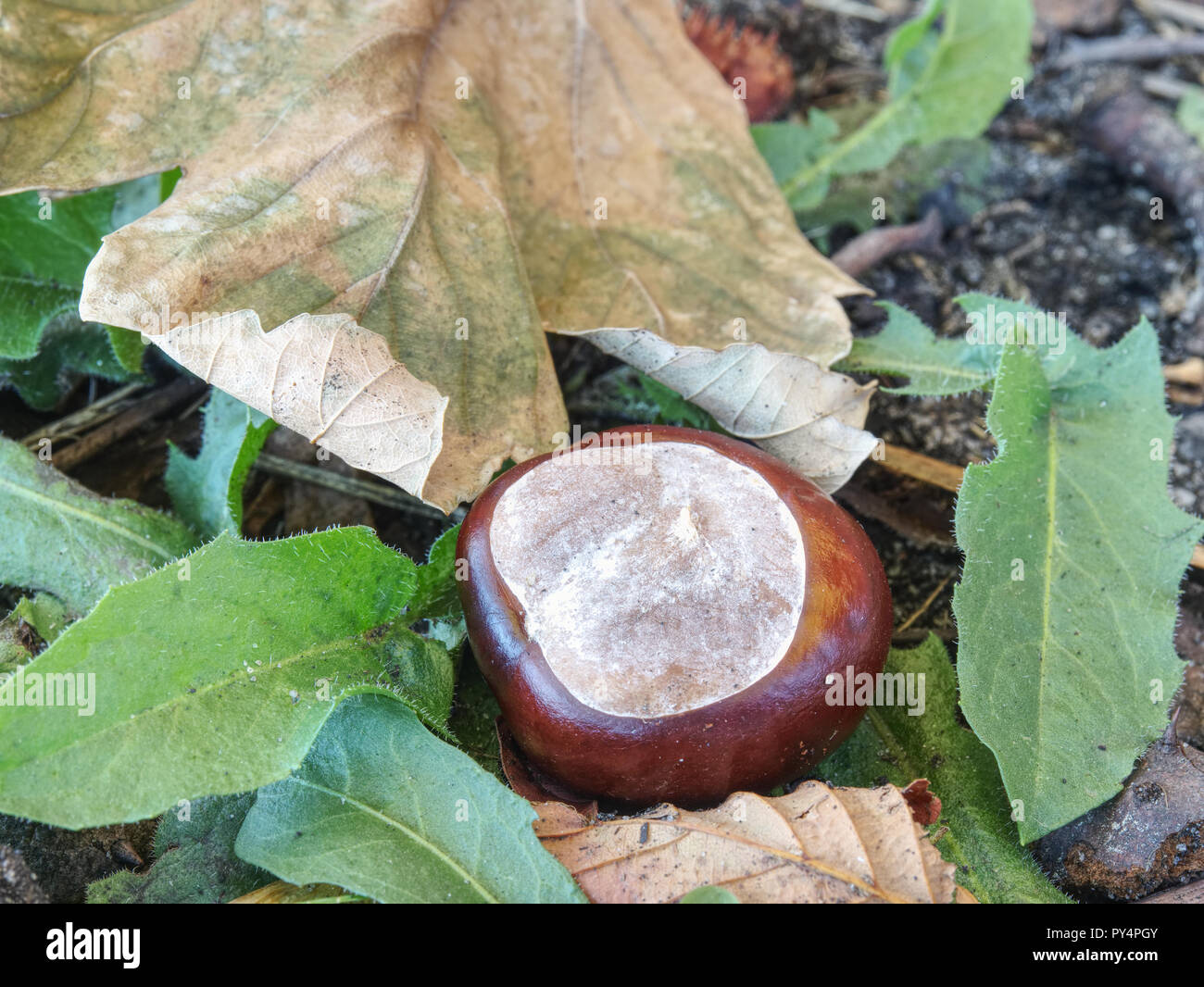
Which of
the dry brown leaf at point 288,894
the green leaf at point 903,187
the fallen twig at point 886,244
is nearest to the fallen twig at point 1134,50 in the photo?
the green leaf at point 903,187

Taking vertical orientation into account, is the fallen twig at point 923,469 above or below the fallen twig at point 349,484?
below

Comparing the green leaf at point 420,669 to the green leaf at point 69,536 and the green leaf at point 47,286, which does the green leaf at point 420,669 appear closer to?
the green leaf at point 69,536

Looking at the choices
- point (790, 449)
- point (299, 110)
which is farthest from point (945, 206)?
point (299, 110)


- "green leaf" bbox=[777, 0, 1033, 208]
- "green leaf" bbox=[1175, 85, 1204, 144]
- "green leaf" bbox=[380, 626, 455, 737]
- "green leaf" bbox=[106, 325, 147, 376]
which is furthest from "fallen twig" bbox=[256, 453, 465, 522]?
"green leaf" bbox=[1175, 85, 1204, 144]

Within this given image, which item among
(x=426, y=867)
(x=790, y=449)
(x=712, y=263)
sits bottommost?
(x=426, y=867)

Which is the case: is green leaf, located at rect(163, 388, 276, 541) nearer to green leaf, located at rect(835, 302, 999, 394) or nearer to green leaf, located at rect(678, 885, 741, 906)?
green leaf, located at rect(678, 885, 741, 906)
